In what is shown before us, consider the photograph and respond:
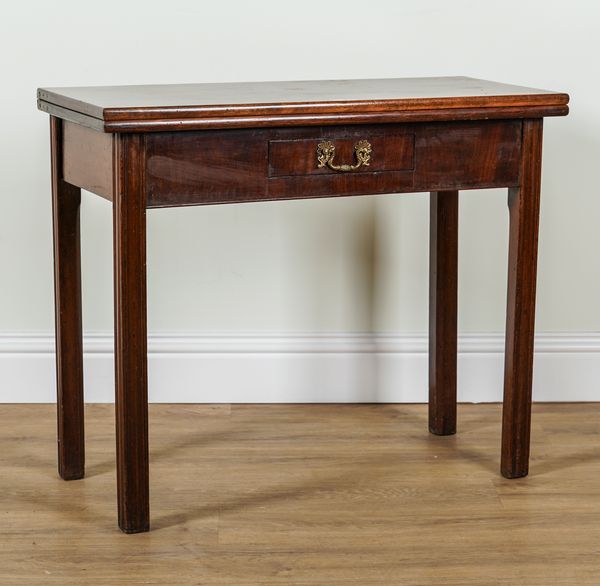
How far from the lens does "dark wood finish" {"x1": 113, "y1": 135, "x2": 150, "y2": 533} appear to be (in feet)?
6.72

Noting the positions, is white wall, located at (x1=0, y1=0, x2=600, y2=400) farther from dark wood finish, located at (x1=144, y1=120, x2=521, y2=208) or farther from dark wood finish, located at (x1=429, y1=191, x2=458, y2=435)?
dark wood finish, located at (x1=144, y1=120, x2=521, y2=208)

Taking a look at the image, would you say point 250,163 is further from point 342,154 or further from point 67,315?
point 67,315

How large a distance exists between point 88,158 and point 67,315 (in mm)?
382

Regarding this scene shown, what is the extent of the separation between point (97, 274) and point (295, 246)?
0.51m

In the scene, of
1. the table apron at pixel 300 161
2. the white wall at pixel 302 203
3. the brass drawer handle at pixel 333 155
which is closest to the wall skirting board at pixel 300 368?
the white wall at pixel 302 203

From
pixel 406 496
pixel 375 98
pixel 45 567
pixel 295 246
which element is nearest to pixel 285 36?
pixel 295 246

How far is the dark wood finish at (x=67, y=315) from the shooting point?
2.36 metres

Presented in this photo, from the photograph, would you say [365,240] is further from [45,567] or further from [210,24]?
[45,567]

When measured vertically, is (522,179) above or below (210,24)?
below

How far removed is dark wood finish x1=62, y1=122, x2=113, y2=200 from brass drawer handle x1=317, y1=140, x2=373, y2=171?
0.39 m

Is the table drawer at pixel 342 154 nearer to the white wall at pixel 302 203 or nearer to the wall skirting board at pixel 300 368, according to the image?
the white wall at pixel 302 203

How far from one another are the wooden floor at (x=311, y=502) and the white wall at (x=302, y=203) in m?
0.26

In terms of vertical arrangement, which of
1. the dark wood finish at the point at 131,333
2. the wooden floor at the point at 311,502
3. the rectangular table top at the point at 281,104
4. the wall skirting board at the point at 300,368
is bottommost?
the wooden floor at the point at 311,502

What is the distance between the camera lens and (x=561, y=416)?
2955 millimetres
